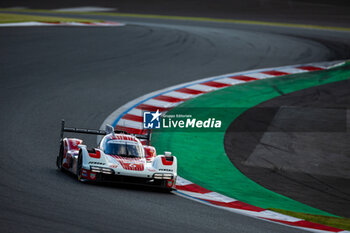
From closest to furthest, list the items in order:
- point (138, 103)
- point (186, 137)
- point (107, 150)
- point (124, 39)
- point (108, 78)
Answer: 1. point (107, 150)
2. point (186, 137)
3. point (138, 103)
4. point (108, 78)
5. point (124, 39)

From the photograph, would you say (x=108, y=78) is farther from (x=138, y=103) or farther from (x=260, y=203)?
(x=260, y=203)

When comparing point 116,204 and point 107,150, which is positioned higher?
point 107,150

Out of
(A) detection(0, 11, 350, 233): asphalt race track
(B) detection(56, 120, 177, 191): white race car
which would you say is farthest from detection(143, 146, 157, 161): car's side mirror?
(A) detection(0, 11, 350, 233): asphalt race track

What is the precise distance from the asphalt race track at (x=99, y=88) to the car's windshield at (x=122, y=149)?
0.68 metres

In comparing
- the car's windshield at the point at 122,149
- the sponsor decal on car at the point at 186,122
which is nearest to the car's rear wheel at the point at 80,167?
the car's windshield at the point at 122,149

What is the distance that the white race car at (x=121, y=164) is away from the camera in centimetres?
1088

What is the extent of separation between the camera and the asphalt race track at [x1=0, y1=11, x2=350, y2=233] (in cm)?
890

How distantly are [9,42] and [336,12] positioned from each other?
26266 millimetres

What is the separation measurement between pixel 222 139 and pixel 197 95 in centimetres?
407

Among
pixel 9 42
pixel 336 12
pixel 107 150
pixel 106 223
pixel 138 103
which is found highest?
pixel 336 12

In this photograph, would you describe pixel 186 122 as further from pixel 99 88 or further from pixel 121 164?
pixel 121 164

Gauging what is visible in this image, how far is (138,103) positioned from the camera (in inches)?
703

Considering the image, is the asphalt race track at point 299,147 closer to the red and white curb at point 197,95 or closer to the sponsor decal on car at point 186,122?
the sponsor decal on car at point 186,122

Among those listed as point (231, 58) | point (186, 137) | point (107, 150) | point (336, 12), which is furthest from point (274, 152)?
point (336, 12)
